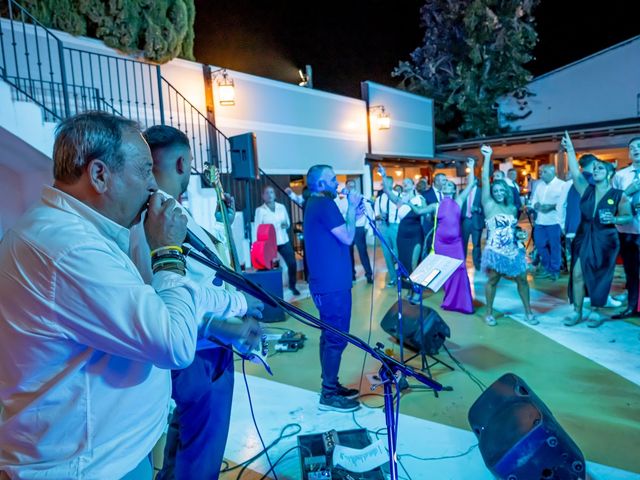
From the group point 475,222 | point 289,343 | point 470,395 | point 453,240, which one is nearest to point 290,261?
point 289,343

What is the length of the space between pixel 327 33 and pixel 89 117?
16.5 m

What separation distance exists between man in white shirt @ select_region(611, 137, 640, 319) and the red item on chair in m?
4.80

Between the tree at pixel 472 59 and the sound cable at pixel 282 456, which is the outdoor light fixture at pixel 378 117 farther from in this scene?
the sound cable at pixel 282 456

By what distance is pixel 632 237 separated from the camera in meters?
5.41

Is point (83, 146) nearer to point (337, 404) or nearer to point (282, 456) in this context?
point (282, 456)

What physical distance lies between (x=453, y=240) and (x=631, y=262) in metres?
2.28

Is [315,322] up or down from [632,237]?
up

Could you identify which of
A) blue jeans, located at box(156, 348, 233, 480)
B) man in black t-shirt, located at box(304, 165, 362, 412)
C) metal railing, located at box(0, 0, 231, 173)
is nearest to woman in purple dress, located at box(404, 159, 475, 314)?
man in black t-shirt, located at box(304, 165, 362, 412)

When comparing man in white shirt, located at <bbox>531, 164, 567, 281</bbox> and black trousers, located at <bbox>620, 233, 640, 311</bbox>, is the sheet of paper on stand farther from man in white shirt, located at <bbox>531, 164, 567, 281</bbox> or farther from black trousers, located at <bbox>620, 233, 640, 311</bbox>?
man in white shirt, located at <bbox>531, 164, 567, 281</bbox>

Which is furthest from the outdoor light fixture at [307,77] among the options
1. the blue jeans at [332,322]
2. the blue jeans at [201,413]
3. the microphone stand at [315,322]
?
the microphone stand at [315,322]

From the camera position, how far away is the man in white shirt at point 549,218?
24.2 ft

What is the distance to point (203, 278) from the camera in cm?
189

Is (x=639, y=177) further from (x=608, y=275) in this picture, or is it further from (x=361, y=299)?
(x=361, y=299)

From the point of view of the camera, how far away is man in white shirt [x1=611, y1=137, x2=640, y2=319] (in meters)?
5.12
